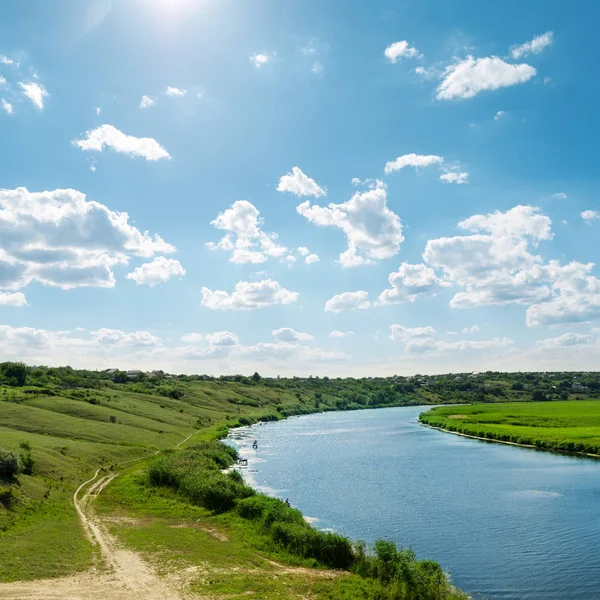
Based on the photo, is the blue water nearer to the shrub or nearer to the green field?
the green field

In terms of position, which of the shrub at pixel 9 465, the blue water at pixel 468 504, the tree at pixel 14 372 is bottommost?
the blue water at pixel 468 504

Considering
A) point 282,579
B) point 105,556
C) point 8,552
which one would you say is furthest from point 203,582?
point 8,552

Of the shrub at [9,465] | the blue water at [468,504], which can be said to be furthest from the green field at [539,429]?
the shrub at [9,465]

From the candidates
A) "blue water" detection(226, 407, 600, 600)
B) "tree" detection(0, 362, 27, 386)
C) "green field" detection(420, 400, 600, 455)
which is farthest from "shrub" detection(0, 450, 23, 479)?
"tree" detection(0, 362, 27, 386)

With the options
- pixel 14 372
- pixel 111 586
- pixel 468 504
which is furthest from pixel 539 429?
pixel 14 372

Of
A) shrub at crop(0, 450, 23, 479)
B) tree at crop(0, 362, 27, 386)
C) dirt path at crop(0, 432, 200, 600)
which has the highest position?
tree at crop(0, 362, 27, 386)

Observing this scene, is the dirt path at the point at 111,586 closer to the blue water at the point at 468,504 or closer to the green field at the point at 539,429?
the blue water at the point at 468,504

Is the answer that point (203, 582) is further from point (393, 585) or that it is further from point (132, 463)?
point (132, 463)

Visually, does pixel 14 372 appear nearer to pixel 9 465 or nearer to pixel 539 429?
pixel 9 465

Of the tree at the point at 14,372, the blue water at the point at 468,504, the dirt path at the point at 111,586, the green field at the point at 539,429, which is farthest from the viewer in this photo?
the tree at the point at 14,372

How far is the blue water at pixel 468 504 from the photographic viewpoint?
42125 millimetres

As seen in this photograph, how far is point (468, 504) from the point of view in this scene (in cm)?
6316

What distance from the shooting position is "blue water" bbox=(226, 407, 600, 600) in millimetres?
42125

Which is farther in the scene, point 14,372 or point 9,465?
point 14,372
